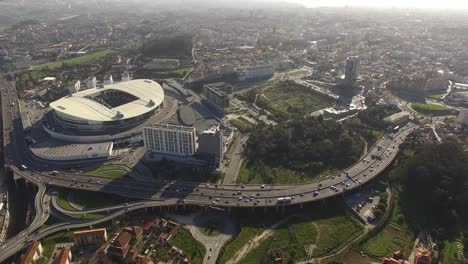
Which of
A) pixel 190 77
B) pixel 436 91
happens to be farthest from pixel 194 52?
pixel 436 91

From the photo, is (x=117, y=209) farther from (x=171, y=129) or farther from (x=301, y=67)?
(x=301, y=67)

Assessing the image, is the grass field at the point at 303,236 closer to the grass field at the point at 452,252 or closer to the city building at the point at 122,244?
the grass field at the point at 452,252

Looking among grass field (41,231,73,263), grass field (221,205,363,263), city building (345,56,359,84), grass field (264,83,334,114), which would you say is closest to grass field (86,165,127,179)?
grass field (41,231,73,263)

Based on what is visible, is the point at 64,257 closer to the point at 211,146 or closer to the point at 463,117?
the point at 211,146

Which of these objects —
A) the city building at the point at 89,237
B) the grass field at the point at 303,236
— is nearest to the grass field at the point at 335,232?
the grass field at the point at 303,236

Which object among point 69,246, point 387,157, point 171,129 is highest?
point 171,129

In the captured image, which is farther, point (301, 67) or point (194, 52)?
point (194, 52)
